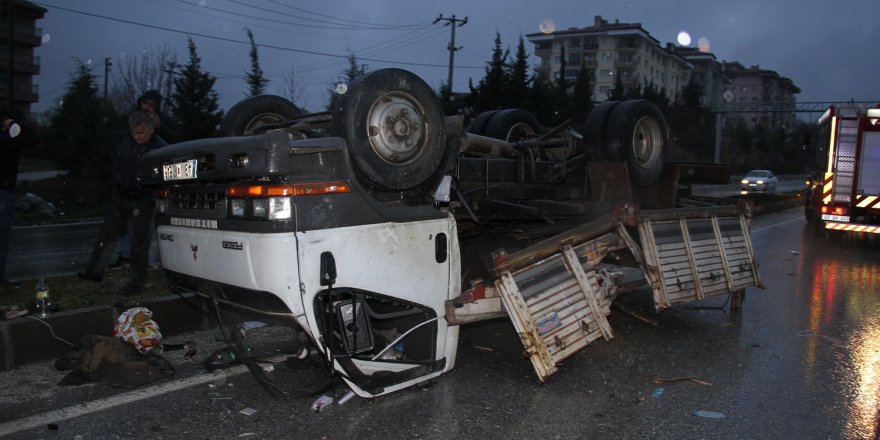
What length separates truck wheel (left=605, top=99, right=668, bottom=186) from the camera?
612 cm

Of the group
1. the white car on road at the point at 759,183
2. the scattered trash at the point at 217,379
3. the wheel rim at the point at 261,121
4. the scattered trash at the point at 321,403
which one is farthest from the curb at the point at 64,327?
the white car on road at the point at 759,183

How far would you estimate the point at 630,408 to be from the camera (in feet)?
13.0

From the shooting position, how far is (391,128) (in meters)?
4.05

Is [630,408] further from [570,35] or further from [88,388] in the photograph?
[570,35]

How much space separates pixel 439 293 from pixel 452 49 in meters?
33.0

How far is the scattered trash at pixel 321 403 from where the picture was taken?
3.78 meters

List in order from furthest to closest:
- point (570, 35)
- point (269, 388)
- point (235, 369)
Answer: point (570, 35), point (235, 369), point (269, 388)

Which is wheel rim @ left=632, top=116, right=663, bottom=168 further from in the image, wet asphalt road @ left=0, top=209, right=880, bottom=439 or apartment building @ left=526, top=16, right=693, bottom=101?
apartment building @ left=526, top=16, right=693, bottom=101

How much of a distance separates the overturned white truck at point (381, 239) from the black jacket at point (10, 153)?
256cm

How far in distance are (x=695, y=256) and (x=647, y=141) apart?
1.41 meters

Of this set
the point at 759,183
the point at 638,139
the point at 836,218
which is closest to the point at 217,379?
the point at 638,139

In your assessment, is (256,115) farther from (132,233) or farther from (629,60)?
(629,60)

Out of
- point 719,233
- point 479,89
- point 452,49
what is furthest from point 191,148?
point 452,49

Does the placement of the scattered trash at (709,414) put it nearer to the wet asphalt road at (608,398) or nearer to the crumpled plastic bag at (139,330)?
the wet asphalt road at (608,398)
